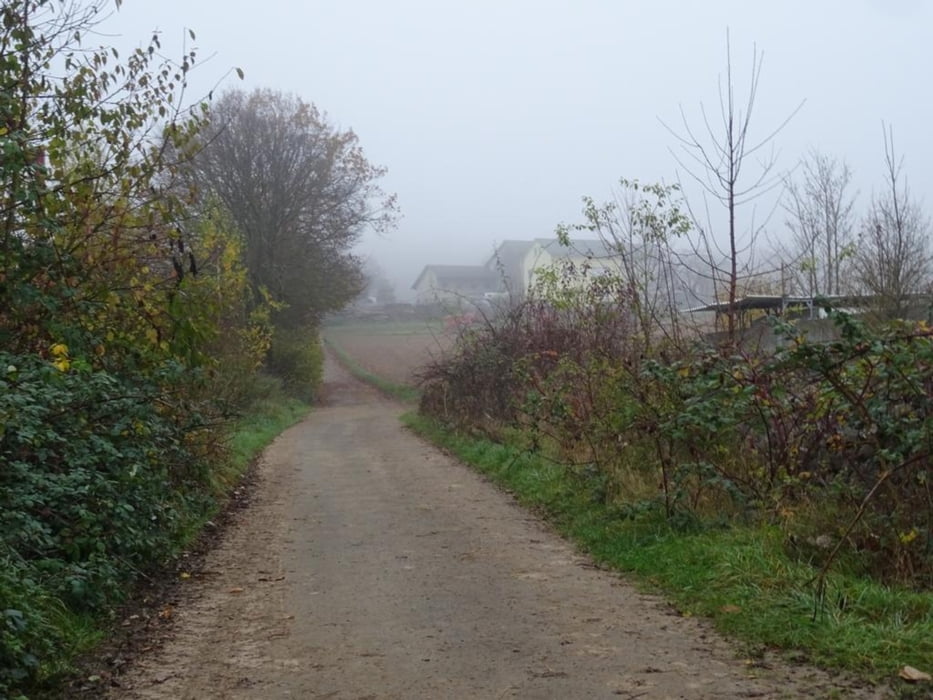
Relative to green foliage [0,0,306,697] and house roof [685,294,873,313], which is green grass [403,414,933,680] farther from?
green foliage [0,0,306,697]

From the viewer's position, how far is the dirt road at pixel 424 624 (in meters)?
5.18

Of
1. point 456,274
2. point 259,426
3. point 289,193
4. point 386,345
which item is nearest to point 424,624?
point 259,426

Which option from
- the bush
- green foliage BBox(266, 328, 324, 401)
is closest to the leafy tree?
green foliage BBox(266, 328, 324, 401)

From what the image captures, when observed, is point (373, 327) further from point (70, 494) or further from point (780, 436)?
point (70, 494)

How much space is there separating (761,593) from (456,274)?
308 feet

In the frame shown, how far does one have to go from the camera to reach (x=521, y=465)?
1368cm

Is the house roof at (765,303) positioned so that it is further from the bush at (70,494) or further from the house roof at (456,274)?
the house roof at (456,274)

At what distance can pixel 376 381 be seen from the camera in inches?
1828

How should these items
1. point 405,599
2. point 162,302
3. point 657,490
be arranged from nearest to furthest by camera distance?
point 405,599 < point 162,302 < point 657,490

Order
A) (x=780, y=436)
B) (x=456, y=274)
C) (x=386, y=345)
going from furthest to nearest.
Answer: (x=456, y=274)
(x=386, y=345)
(x=780, y=436)

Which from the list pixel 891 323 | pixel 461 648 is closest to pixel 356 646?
pixel 461 648

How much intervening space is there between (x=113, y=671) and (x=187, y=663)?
16.9 inches

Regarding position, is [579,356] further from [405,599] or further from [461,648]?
[461,648]

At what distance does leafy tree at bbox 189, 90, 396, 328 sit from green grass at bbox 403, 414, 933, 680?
27185 millimetres
